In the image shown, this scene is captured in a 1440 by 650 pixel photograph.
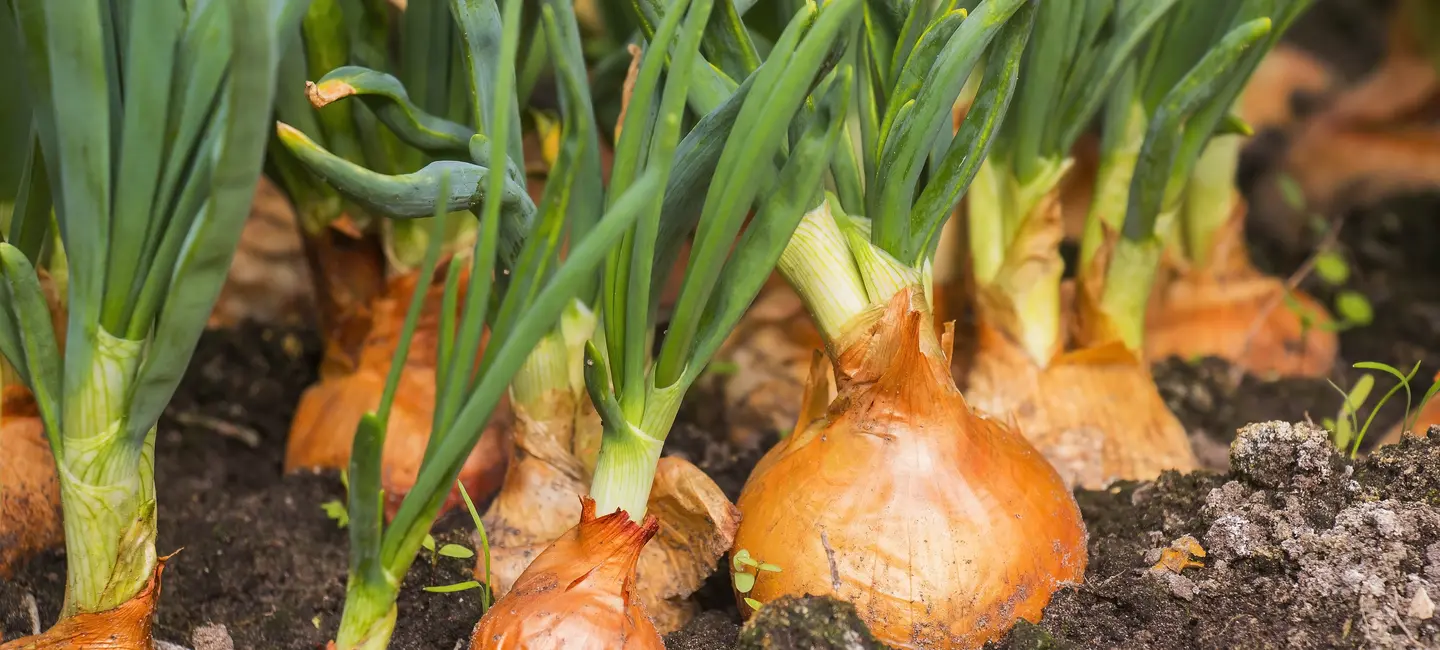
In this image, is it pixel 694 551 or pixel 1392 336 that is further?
pixel 1392 336

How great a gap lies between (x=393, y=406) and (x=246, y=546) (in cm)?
21

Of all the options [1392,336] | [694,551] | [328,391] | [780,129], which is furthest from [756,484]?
[1392,336]

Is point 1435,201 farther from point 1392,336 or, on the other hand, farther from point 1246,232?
point 1392,336

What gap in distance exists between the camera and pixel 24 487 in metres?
1.01

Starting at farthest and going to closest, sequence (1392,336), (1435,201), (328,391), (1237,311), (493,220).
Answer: (1435,201) < (1392,336) < (1237,311) < (328,391) < (493,220)

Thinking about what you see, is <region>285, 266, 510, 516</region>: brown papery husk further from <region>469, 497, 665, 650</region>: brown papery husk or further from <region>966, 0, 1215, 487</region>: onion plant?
<region>966, 0, 1215, 487</region>: onion plant

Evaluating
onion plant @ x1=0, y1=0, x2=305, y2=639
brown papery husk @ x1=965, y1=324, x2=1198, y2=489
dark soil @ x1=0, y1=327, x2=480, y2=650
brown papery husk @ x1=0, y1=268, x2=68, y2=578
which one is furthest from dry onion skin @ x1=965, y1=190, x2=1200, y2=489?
brown papery husk @ x1=0, y1=268, x2=68, y2=578

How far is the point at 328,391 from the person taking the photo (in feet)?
4.17

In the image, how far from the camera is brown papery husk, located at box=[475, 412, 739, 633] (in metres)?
0.91

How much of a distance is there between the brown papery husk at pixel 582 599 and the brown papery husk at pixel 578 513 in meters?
0.09

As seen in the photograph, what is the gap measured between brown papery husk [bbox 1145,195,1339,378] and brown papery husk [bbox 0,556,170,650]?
1210 mm

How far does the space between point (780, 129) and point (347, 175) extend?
0.97 ft

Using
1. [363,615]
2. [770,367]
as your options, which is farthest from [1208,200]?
[363,615]

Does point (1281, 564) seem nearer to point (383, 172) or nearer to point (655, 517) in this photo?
point (655, 517)
